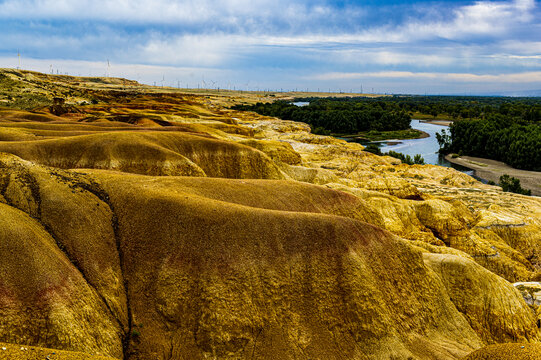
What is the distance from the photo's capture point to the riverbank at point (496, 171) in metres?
93.8

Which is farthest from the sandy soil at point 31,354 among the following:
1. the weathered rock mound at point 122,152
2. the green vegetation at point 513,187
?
the green vegetation at point 513,187

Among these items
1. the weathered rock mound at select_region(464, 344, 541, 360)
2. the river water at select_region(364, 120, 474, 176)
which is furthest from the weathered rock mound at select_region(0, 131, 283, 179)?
the river water at select_region(364, 120, 474, 176)

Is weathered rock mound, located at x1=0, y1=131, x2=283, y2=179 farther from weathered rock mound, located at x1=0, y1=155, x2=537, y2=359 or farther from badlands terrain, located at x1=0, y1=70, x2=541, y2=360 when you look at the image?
weathered rock mound, located at x1=0, y1=155, x2=537, y2=359

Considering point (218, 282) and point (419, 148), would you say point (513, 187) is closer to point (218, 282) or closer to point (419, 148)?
point (419, 148)

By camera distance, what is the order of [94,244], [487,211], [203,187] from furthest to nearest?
[487,211] → [203,187] → [94,244]

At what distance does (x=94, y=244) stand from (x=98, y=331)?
533 centimetres

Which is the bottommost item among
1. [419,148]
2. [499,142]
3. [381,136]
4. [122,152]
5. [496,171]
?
[496,171]

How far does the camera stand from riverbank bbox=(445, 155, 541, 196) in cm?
9375

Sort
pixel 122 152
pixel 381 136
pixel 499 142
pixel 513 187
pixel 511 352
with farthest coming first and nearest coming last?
1. pixel 381 136
2. pixel 499 142
3. pixel 513 187
4. pixel 122 152
5. pixel 511 352

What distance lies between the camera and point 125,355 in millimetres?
18047

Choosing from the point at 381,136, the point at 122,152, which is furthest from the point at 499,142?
the point at 122,152

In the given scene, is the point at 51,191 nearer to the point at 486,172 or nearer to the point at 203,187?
the point at 203,187

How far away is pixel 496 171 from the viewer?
107 m

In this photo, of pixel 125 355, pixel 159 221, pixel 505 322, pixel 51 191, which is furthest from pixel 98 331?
pixel 505 322
